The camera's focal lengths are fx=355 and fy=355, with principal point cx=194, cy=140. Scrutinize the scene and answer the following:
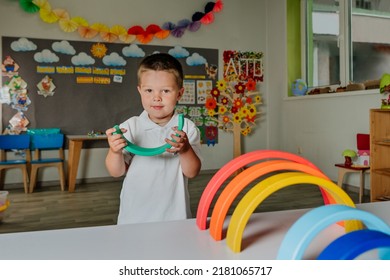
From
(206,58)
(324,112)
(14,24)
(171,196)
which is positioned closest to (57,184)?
(14,24)

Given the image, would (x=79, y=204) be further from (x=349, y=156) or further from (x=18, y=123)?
(x=349, y=156)

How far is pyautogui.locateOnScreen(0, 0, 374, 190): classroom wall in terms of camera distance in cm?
430

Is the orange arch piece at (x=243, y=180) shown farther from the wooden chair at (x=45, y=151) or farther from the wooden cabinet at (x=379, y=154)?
the wooden chair at (x=45, y=151)

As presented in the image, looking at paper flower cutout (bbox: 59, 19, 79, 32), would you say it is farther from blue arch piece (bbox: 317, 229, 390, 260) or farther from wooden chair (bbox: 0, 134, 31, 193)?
blue arch piece (bbox: 317, 229, 390, 260)

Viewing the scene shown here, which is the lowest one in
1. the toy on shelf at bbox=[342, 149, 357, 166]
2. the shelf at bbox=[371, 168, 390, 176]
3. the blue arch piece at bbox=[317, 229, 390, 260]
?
the shelf at bbox=[371, 168, 390, 176]

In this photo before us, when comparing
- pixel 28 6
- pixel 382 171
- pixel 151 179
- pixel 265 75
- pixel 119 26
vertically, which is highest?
pixel 28 6

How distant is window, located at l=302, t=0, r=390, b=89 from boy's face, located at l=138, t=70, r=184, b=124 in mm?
3428

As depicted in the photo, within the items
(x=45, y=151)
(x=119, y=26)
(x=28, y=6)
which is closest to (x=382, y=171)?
(x=119, y=26)

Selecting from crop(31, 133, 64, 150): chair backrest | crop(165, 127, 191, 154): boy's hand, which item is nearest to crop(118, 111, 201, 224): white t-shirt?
crop(165, 127, 191, 154): boy's hand

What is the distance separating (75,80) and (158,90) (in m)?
4.00

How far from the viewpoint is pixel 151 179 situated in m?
1.20

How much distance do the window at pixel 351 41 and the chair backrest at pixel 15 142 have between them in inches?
155

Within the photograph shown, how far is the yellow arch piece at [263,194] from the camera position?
0.53 meters
